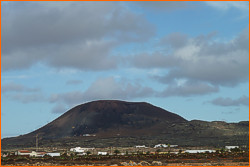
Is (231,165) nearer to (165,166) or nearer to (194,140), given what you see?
(165,166)

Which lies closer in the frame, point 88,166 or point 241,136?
point 88,166

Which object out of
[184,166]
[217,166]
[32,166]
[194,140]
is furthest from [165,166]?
[194,140]

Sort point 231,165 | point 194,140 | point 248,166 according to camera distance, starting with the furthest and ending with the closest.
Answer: point 194,140, point 231,165, point 248,166

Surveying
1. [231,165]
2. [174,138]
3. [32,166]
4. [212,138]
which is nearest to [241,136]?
[212,138]

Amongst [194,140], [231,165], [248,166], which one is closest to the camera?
[248,166]

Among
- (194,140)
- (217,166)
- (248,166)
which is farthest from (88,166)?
(194,140)

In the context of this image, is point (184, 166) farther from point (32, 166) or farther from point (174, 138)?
point (174, 138)

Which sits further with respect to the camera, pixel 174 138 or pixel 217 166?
pixel 174 138
